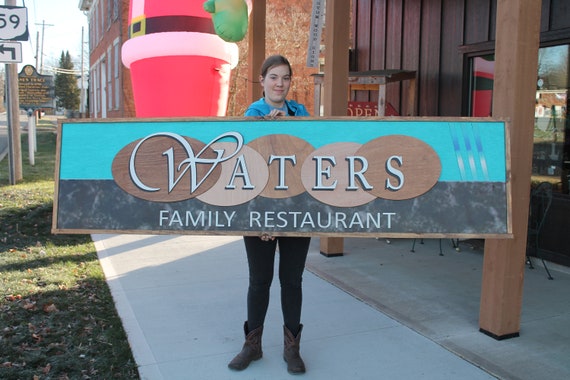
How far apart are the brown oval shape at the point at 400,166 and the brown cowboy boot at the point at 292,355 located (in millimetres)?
1010

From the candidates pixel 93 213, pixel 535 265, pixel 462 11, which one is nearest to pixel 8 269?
pixel 93 213

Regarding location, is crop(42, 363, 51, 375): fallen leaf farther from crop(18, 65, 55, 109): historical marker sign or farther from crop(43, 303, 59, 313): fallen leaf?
crop(18, 65, 55, 109): historical marker sign

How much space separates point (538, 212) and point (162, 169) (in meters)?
4.09

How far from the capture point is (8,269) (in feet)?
17.6

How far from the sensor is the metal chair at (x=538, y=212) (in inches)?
209

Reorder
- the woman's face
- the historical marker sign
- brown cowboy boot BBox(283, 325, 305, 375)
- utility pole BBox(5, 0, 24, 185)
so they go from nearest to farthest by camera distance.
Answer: the woman's face, brown cowboy boot BBox(283, 325, 305, 375), utility pole BBox(5, 0, 24, 185), the historical marker sign

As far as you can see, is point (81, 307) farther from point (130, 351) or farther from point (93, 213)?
point (93, 213)

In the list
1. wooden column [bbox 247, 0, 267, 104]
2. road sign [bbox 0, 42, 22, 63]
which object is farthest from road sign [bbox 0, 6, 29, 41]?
wooden column [bbox 247, 0, 267, 104]

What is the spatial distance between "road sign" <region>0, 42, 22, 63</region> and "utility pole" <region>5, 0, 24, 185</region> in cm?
94

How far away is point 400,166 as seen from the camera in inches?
122

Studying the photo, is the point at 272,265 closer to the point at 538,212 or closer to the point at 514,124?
the point at 514,124

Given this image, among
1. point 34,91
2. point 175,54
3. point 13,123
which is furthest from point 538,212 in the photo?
point 34,91

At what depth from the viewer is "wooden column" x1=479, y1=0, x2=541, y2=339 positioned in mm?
3396

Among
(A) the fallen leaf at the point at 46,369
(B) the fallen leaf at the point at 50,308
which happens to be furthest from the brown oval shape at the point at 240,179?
(B) the fallen leaf at the point at 50,308
